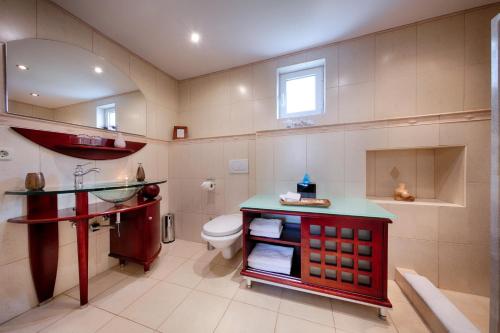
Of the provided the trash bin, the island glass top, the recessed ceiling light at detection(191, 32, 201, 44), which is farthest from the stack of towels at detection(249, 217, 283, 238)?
the recessed ceiling light at detection(191, 32, 201, 44)

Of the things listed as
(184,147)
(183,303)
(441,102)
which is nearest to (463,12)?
(441,102)

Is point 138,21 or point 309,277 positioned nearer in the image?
point 309,277

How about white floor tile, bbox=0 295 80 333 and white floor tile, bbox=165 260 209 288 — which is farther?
white floor tile, bbox=165 260 209 288

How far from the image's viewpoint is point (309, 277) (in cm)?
129

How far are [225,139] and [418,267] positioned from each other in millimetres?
2287

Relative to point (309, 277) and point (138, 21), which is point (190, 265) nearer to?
point (309, 277)

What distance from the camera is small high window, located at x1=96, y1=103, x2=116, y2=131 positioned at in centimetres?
168

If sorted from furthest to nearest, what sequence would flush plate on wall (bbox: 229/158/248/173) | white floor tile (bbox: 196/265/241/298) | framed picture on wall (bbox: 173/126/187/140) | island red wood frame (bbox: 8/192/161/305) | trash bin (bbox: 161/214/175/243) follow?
framed picture on wall (bbox: 173/126/187/140) < trash bin (bbox: 161/214/175/243) < flush plate on wall (bbox: 229/158/248/173) < white floor tile (bbox: 196/265/241/298) < island red wood frame (bbox: 8/192/161/305)

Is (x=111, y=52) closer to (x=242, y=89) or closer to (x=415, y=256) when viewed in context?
(x=242, y=89)

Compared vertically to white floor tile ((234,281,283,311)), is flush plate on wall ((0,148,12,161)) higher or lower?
higher

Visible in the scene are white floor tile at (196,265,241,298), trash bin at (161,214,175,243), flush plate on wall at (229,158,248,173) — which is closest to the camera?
white floor tile at (196,265,241,298)

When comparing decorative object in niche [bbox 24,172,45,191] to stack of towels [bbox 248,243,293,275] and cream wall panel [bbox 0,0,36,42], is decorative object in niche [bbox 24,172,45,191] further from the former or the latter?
stack of towels [bbox 248,243,293,275]

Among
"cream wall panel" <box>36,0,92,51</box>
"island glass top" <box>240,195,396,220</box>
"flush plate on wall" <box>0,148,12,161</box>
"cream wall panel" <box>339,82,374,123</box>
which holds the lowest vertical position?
"island glass top" <box>240,195,396,220</box>

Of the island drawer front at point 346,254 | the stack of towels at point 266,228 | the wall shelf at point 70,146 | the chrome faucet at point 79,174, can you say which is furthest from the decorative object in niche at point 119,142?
the island drawer front at point 346,254
